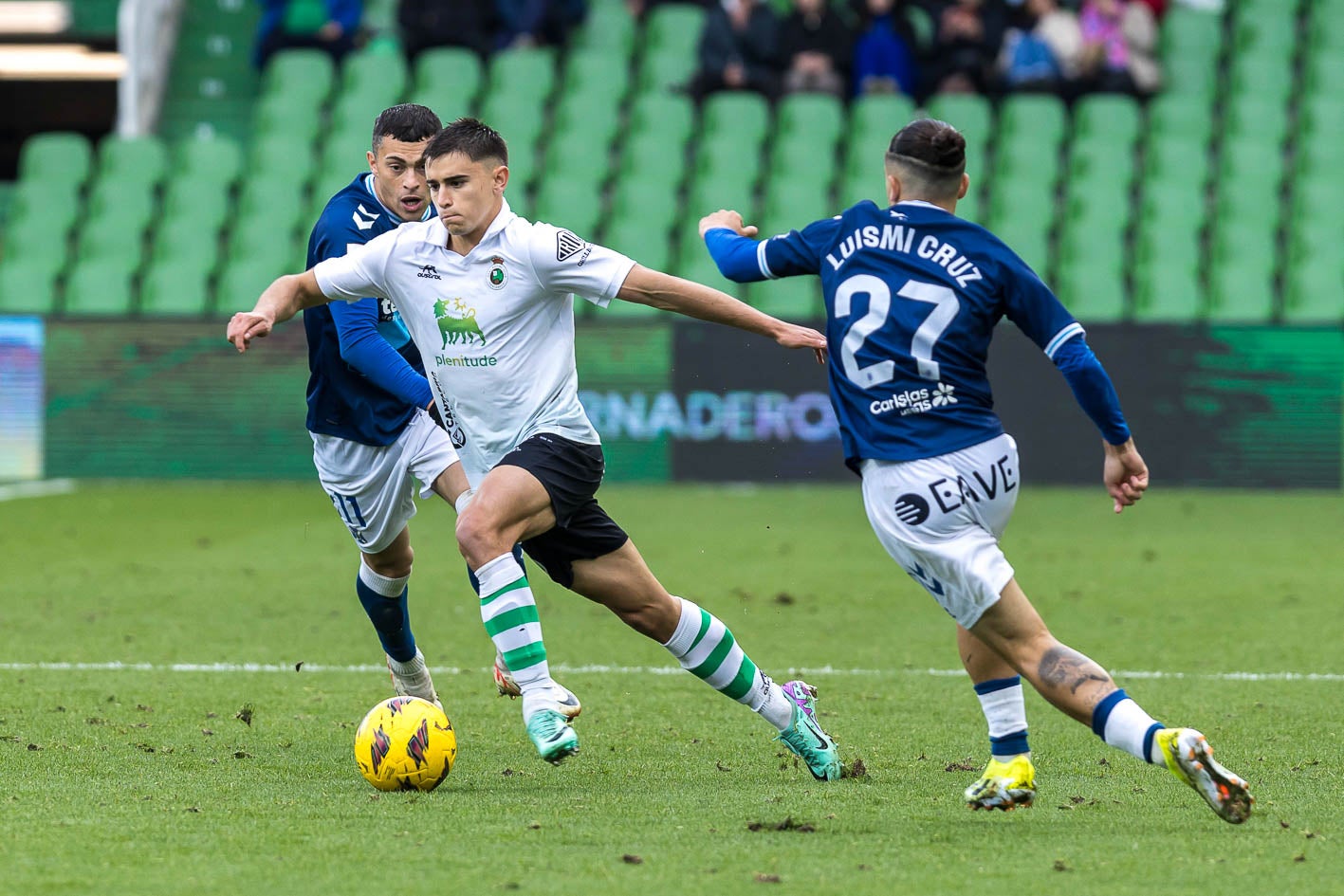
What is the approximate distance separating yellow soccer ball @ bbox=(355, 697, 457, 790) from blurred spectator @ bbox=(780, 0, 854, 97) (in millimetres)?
14232

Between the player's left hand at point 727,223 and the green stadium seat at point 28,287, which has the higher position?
the player's left hand at point 727,223

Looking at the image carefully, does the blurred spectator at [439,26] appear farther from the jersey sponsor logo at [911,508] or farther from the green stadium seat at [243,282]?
the jersey sponsor logo at [911,508]

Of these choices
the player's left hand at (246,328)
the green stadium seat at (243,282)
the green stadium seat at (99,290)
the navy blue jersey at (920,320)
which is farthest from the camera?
the green stadium seat at (99,290)

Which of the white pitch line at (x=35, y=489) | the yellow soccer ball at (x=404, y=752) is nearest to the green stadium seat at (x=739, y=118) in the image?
the white pitch line at (x=35, y=489)

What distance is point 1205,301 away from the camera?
1684 cm

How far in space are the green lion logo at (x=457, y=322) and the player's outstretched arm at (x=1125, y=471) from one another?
6.55 feet

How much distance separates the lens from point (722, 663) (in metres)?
5.70

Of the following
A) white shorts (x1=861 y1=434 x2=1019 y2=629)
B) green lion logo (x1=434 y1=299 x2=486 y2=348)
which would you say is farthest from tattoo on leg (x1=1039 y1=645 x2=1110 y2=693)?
green lion logo (x1=434 y1=299 x2=486 y2=348)

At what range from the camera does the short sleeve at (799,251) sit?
5.06 metres

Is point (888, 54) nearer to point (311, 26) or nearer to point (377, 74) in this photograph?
point (377, 74)

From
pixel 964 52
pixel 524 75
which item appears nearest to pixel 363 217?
pixel 964 52

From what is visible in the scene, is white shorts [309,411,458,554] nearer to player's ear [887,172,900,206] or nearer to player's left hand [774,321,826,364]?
player's left hand [774,321,826,364]

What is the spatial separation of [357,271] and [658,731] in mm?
1972

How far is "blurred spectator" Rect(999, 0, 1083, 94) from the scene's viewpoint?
18.3m
